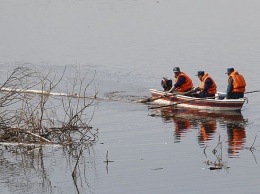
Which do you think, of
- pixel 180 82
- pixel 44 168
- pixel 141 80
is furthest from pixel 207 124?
pixel 141 80

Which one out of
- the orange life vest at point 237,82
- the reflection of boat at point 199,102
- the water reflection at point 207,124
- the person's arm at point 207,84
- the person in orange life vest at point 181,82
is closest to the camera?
the water reflection at point 207,124

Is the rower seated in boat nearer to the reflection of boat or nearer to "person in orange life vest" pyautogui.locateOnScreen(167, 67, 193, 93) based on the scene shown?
"person in orange life vest" pyautogui.locateOnScreen(167, 67, 193, 93)

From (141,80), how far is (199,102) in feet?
32.7

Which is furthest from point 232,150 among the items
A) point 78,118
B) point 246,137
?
point 78,118

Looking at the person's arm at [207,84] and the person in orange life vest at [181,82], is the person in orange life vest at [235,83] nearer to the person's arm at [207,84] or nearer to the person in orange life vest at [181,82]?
the person's arm at [207,84]

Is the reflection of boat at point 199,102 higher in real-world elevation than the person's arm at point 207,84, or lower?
lower

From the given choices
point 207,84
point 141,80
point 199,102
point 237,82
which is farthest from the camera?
point 141,80

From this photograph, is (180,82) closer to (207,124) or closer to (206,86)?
(206,86)

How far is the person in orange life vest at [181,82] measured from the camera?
108 feet

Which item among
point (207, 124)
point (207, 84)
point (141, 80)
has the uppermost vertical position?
point (207, 84)

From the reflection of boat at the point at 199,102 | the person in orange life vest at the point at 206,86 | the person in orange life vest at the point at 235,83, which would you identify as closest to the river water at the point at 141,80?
the reflection of boat at the point at 199,102

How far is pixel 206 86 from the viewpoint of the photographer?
32.1m

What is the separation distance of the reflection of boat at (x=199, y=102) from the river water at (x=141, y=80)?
16.1 inches

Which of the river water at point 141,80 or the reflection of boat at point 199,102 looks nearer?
the river water at point 141,80
